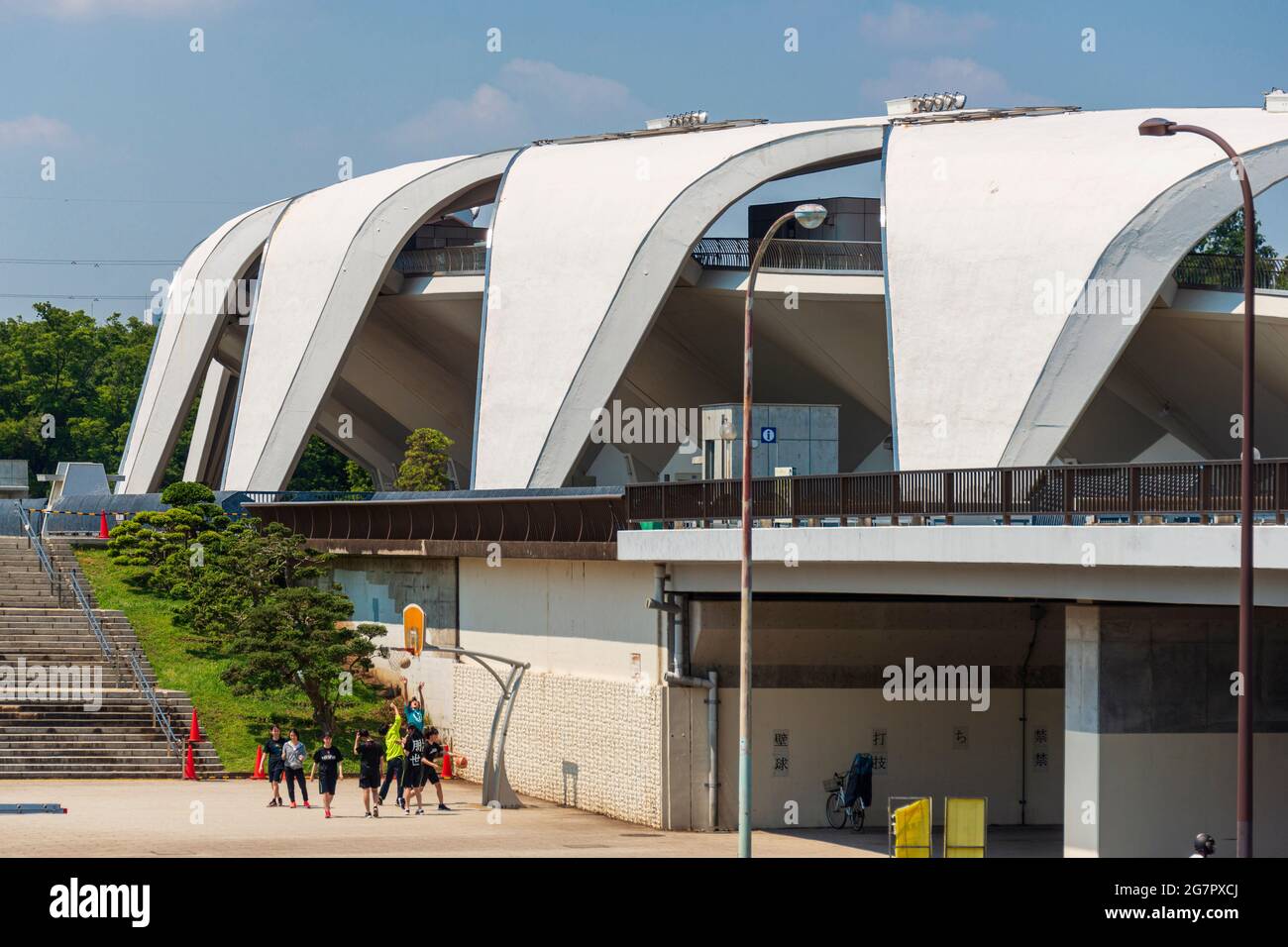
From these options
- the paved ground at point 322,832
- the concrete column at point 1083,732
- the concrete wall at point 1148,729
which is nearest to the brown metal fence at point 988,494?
the concrete column at point 1083,732

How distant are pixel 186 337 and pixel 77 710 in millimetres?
27806

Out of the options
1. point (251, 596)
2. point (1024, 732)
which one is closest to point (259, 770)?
point (251, 596)

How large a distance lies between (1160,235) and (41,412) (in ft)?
238

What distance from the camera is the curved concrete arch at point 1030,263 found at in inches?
1481

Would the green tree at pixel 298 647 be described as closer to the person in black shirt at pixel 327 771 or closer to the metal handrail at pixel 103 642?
the metal handrail at pixel 103 642

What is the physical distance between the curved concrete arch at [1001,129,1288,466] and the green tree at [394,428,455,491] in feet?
75.8

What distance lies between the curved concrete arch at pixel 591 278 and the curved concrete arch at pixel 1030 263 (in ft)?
21.0

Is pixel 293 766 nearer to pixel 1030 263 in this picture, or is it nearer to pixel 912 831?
pixel 912 831

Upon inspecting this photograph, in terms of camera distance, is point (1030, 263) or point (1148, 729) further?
point (1030, 263)

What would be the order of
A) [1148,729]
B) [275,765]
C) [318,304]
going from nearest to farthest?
[1148,729], [275,765], [318,304]

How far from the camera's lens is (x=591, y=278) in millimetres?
46812

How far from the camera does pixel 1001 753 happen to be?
108 ft

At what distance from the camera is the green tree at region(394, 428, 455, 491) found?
5647 cm
